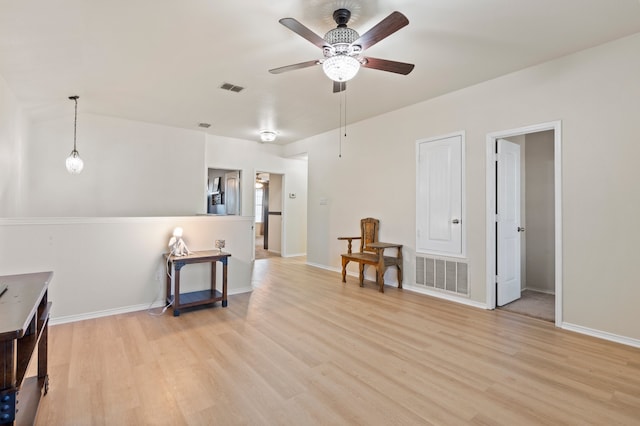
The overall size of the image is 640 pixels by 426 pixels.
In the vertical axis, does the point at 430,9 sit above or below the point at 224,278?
above

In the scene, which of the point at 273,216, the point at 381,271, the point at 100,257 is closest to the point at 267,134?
the point at 273,216

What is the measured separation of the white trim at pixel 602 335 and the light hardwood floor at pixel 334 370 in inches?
4.0

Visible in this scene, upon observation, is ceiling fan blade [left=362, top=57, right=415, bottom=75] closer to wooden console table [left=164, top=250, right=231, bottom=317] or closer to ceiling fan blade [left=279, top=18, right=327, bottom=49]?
ceiling fan blade [left=279, top=18, right=327, bottom=49]

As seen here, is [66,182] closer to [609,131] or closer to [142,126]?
[142,126]

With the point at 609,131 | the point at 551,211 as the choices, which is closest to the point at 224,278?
the point at 609,131

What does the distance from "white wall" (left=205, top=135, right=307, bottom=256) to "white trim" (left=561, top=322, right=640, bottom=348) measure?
5.79 metres

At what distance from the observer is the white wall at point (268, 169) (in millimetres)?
6832

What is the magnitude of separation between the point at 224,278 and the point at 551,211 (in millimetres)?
4804

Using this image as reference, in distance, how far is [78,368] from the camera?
2.36m

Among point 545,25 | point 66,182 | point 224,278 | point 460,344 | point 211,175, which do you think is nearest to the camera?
point 545,25

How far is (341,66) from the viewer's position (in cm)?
249

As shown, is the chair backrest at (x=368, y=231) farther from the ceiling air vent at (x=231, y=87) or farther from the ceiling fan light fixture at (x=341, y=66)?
the ceiling fan light fixture at (x=341, y=66)

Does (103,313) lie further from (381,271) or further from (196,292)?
(381,271)

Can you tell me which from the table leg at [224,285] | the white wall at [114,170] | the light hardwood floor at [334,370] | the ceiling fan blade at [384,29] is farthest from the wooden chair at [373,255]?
the white wall at [114,170]
